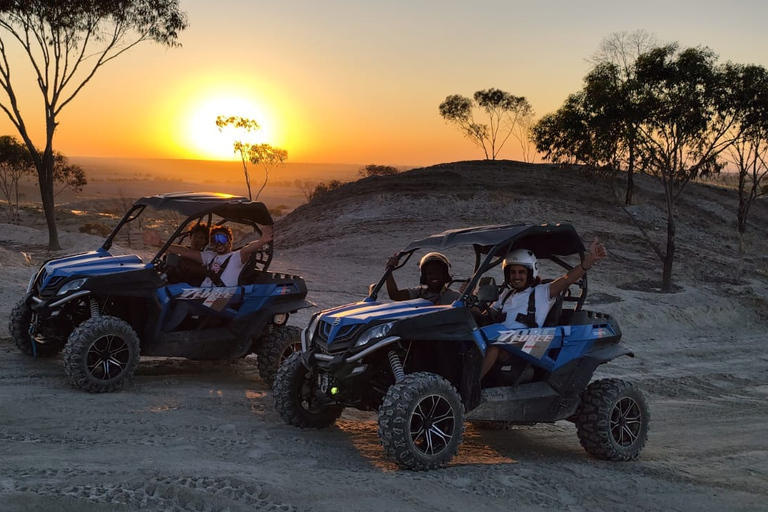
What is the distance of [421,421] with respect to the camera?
5.99 m

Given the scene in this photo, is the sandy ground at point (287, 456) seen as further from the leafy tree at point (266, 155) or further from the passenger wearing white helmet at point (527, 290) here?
the leafy tree at point (266, 155)

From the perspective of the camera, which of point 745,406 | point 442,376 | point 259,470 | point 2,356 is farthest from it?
point 745,406

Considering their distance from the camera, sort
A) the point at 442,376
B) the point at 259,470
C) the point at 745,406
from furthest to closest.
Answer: the point at 745,406 → the point at 442,376 → the point at 259,470

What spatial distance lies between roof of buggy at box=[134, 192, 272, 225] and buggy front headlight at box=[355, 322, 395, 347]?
10.8ft

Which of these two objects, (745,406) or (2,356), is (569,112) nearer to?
(745,406)

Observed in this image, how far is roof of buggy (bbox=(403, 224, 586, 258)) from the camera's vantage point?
22.1ft

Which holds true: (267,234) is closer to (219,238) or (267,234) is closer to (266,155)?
(219,238)

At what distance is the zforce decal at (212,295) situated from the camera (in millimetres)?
8875

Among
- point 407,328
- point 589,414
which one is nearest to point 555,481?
point 589,414

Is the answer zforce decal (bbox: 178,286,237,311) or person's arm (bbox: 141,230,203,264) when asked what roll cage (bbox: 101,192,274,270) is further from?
zforce decal (bbox: 178,286,237,311)

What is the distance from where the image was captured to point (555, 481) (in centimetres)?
610

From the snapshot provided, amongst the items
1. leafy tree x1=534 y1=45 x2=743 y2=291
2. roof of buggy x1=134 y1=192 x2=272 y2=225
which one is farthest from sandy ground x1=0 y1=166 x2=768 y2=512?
leafy tree x1=534 y1=45 x2=743 y2=291

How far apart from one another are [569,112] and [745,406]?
13403mm

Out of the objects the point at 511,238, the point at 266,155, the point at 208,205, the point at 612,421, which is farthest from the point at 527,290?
the point at 266,155
